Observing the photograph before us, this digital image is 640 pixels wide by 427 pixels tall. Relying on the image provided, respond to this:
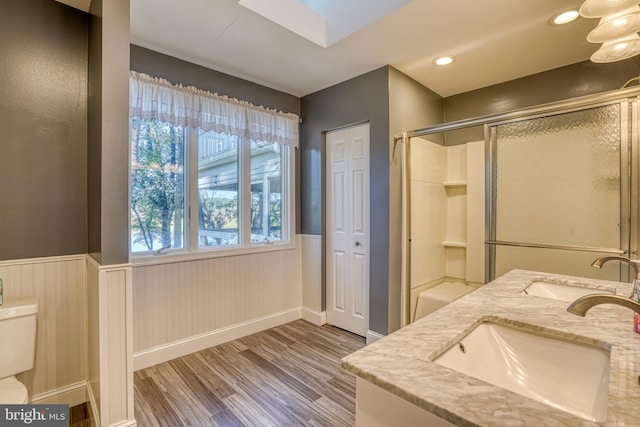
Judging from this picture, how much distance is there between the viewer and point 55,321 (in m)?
1.84

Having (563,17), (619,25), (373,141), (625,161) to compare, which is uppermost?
(563,17)

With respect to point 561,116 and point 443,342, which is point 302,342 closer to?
point 443,342

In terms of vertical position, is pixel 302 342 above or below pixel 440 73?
below

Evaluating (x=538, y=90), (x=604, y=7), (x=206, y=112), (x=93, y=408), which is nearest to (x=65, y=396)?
(x=93, y=408)

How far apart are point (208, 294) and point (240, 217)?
0.76 meters

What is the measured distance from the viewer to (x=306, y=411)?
183 centimetres

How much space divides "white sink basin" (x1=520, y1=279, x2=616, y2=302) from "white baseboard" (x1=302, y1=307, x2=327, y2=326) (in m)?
2.08

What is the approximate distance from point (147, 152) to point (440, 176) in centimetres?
277

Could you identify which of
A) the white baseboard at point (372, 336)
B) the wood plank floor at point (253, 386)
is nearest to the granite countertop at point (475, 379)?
the wood plank floor at point (253, 386)

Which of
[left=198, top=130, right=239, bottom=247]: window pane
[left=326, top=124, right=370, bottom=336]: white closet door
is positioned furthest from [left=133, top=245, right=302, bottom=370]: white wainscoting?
[left=326, top=124, right=370, bottom=336]: white closet door

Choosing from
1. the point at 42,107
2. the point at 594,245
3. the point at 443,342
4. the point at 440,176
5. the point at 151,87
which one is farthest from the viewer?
the point at 440,176

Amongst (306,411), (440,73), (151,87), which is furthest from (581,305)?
(151,87)

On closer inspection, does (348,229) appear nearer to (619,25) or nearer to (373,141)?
(373,141)

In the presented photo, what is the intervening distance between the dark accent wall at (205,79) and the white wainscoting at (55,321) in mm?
1490
